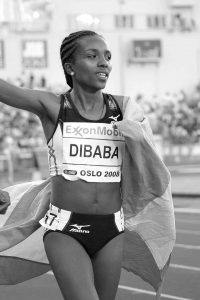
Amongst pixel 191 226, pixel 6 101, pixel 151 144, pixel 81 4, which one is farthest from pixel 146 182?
pixel 81 4

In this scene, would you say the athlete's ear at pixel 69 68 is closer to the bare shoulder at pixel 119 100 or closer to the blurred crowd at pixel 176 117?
the bare shoulder at pixel 119 100

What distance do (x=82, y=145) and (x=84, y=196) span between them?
0.85 ft

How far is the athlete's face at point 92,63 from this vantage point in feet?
13.0

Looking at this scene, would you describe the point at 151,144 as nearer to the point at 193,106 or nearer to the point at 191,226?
the point at 191,226

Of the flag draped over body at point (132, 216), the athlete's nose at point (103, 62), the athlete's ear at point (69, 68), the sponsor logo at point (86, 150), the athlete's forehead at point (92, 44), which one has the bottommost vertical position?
the flag draped over body at point (132, 216)

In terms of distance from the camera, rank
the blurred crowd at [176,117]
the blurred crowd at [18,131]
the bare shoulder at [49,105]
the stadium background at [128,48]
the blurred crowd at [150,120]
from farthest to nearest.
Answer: the stadium background at [128,48] < the blurred crowd at [176,117] < the blurred crowd at [150,120] < the blurred crowd at [18,131] < the bare shoulder at [49,105]

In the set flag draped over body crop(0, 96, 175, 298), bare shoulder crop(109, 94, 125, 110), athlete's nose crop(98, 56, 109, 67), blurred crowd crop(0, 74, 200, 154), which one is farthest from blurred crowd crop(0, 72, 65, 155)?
athlete's nose crop(98, 56, 109, 67)

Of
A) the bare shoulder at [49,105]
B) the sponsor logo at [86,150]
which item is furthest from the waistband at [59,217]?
the bare shoulder at [49,105]

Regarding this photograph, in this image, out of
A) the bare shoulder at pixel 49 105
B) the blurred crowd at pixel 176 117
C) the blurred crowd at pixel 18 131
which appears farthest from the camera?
the blurred crowd at pixel 176 117

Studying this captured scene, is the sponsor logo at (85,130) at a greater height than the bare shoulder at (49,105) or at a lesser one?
lesser

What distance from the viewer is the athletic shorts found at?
3891 millimetres

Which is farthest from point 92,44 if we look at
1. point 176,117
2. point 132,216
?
point 176,117

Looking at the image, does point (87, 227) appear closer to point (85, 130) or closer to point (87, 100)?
point (85, 130)

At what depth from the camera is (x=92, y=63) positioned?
397 cm
